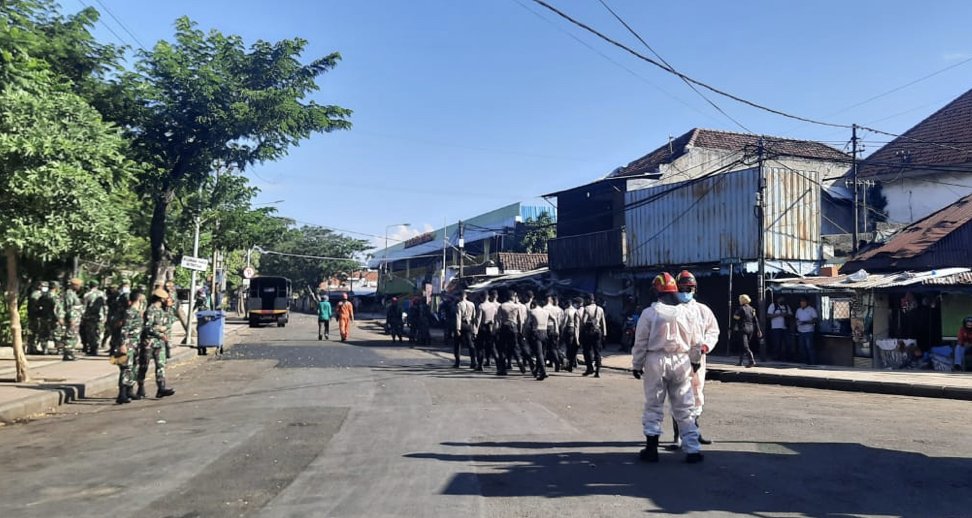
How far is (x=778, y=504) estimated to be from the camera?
567 centimetres

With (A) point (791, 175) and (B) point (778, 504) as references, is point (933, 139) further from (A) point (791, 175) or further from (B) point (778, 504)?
(B) point (778, 504)

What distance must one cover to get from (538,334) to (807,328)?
8.00m

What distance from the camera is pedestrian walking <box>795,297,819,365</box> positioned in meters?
19.2

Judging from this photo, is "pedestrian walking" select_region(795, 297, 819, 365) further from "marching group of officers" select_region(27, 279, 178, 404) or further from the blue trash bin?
the blue trash bin

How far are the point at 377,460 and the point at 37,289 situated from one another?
50.9 ft

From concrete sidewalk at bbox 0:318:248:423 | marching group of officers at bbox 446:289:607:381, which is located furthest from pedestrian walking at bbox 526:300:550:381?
concrete sidewalk at bbox 0:318:248:423

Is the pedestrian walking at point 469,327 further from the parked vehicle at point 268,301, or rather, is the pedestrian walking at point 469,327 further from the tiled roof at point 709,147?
the parked vehicle at point 268,301

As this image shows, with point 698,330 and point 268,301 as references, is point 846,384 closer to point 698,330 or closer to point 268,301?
point 698,330

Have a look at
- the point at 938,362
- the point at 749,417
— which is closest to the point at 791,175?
the point at 938,362

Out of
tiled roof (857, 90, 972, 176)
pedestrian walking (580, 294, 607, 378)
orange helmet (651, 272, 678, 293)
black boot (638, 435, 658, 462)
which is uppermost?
tiled roof (857, 90, 972, 176)

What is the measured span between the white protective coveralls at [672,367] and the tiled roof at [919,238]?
1684 cm

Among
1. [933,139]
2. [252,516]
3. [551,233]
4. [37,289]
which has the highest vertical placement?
[933,139]

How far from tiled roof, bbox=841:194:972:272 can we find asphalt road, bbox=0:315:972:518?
32.8ft

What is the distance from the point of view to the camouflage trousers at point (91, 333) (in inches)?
752
